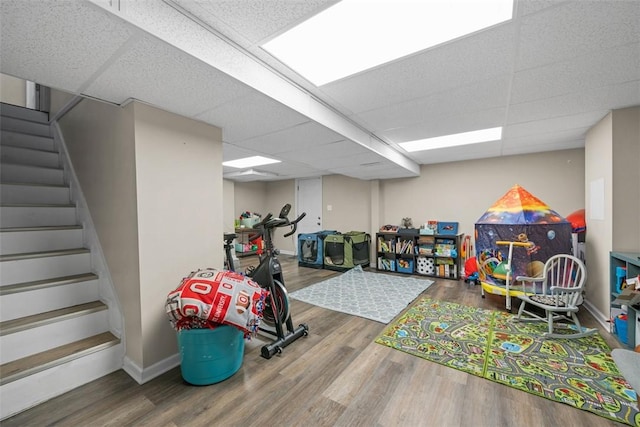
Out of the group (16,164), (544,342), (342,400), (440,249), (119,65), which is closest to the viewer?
(119,65)

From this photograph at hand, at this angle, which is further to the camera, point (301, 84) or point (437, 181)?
point (437, 181)

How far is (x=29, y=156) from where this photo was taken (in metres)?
2.79

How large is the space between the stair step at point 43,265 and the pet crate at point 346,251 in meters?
4.03

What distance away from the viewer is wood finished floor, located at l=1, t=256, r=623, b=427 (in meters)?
1.53

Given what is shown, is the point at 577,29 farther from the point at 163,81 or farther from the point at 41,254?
the point at 41,254

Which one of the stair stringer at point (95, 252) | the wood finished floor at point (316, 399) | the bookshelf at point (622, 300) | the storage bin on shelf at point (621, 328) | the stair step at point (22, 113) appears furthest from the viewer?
the stair step at point (22, 113)

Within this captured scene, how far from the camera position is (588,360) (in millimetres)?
2096

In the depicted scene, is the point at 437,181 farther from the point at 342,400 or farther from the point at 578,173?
the point at 342,400

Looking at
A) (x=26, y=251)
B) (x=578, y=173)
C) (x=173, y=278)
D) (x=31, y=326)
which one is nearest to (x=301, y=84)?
(x=173, y=278)

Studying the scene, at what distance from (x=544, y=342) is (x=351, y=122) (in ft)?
9.47

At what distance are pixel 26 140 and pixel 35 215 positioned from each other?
1225 millimetres

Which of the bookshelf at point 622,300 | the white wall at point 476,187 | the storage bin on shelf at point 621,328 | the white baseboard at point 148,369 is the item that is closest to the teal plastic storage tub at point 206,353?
the white baseboard at point 148,369

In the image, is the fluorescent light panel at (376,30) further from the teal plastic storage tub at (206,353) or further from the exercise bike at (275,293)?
the teal plastic storage tub at (206,353)

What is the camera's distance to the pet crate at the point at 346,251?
211 inches
